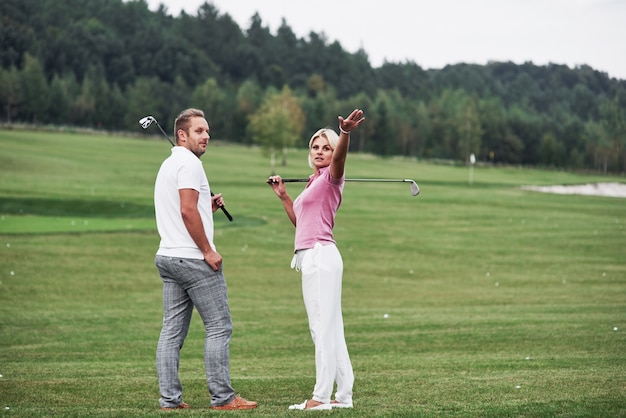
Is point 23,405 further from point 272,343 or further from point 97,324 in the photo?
point 97,324

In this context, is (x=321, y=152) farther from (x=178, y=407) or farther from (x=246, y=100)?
(x=246, y=100)

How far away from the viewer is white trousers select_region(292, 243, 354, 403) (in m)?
7.43

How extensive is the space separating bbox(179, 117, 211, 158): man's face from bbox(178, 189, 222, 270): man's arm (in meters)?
0.44

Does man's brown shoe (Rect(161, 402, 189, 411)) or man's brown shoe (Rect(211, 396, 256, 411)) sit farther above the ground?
man's brown shoe (Rect(211, 396, 256, 411))

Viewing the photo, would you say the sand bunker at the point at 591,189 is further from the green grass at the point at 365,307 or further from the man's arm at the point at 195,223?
the man's arm at the point at 195,223

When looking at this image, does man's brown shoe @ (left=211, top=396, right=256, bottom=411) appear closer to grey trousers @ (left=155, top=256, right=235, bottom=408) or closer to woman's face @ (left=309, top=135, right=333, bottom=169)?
grey trousers @ (left=155, top=256, right=235, bottom=408)

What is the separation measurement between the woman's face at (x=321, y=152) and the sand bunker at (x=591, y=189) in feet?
121

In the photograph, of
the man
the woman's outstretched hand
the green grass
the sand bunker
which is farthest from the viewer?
the sand bunker

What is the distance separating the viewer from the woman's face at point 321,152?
7695 mm

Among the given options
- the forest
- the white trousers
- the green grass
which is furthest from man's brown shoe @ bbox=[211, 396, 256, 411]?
the forest

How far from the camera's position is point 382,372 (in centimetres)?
1078

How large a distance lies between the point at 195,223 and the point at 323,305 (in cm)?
119

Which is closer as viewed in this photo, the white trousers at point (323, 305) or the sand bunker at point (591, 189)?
the white trousers at point (323, 305)

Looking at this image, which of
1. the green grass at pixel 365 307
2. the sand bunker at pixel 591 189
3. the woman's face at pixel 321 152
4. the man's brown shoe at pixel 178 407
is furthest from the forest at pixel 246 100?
the man's brown shoe at pixel 178 407
